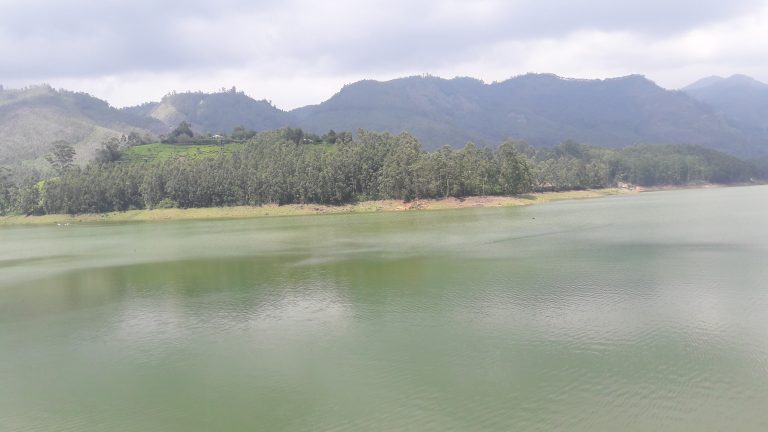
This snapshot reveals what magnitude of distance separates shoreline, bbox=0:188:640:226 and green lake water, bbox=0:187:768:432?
6453 cm

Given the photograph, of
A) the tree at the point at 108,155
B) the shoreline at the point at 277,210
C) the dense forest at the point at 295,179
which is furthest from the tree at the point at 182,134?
the shoreline at the point at 277,210

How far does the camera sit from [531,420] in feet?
40.8

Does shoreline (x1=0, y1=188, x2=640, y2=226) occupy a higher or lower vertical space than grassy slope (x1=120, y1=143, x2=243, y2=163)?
lower

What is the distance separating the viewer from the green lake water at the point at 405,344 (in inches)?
521

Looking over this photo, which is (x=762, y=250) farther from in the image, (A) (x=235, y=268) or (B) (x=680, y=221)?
(A) (x=235, y=268)

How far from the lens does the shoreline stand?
338 feet

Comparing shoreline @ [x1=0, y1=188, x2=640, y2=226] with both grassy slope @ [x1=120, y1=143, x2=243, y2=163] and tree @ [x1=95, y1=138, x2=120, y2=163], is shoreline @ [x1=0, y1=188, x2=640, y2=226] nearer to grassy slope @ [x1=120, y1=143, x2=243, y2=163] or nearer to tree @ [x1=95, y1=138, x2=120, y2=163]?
tree @ [x1=95, y1=138, x2=120, y2=163]

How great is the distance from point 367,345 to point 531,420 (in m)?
7.43

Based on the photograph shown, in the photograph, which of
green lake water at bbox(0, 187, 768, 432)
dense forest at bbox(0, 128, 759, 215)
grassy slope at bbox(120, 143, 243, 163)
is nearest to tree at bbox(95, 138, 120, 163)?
grassy slope at bbox(120, 143, 243, 163)

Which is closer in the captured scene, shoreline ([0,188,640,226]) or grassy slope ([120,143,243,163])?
shoreline ([0,188,640,226])

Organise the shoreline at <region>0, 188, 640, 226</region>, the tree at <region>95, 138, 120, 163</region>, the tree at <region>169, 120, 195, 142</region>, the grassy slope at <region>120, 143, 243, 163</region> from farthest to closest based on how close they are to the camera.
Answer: the tree at <region>169, 120, 195, 142</region>, the grassy slope at <region>120, 143, 243, 163</region>, the tree at <region>95, 138, 120, 163</region>, the shoreline at <region>0, 188, 640, 226</region>

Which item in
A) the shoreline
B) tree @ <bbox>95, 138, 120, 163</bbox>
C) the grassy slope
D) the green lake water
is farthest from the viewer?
the grassy slope

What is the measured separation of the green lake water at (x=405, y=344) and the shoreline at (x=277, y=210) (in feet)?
212

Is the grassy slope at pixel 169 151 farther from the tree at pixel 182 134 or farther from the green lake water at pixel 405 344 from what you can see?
the green lake water at pixel 405 344
